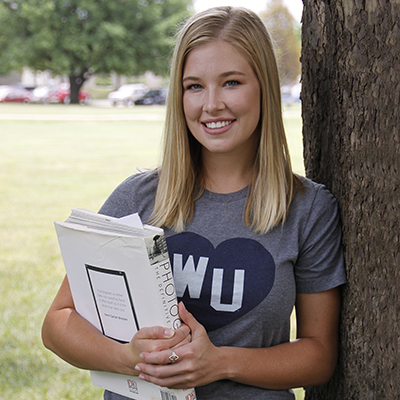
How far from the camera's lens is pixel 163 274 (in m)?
1.38

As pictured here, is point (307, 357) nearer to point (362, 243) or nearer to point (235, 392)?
point (235, 392)

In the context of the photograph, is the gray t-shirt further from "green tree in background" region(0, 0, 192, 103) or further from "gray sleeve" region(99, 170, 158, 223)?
"green tree in background" region(0, 0, 192, 103)

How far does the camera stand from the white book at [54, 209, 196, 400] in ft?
4.51

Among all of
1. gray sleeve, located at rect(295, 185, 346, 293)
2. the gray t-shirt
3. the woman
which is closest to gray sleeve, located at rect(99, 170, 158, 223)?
the woman

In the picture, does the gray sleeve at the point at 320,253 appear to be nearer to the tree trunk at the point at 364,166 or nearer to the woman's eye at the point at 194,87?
the tree trunk at the point at 364,166

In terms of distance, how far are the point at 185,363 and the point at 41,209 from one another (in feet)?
21.5

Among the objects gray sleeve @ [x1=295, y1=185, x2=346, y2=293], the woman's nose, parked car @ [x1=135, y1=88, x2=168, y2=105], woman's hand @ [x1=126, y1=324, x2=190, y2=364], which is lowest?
parked car @ [x1=135, y1=88, x2=168, y2=105]

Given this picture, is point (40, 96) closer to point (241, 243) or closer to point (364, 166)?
point (241, 243)

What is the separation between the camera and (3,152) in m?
13.1

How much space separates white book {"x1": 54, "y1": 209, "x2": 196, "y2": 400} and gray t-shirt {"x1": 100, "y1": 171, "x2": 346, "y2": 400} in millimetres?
204

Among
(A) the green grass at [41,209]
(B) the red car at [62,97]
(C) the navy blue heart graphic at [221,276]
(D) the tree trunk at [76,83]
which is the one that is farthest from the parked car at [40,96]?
(C) the navy blue heart graphic at [221,276]

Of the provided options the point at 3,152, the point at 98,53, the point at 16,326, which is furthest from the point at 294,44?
the point at 16,326

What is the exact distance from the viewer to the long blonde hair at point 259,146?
5.45ft

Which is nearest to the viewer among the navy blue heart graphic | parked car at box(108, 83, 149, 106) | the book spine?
the book spine
